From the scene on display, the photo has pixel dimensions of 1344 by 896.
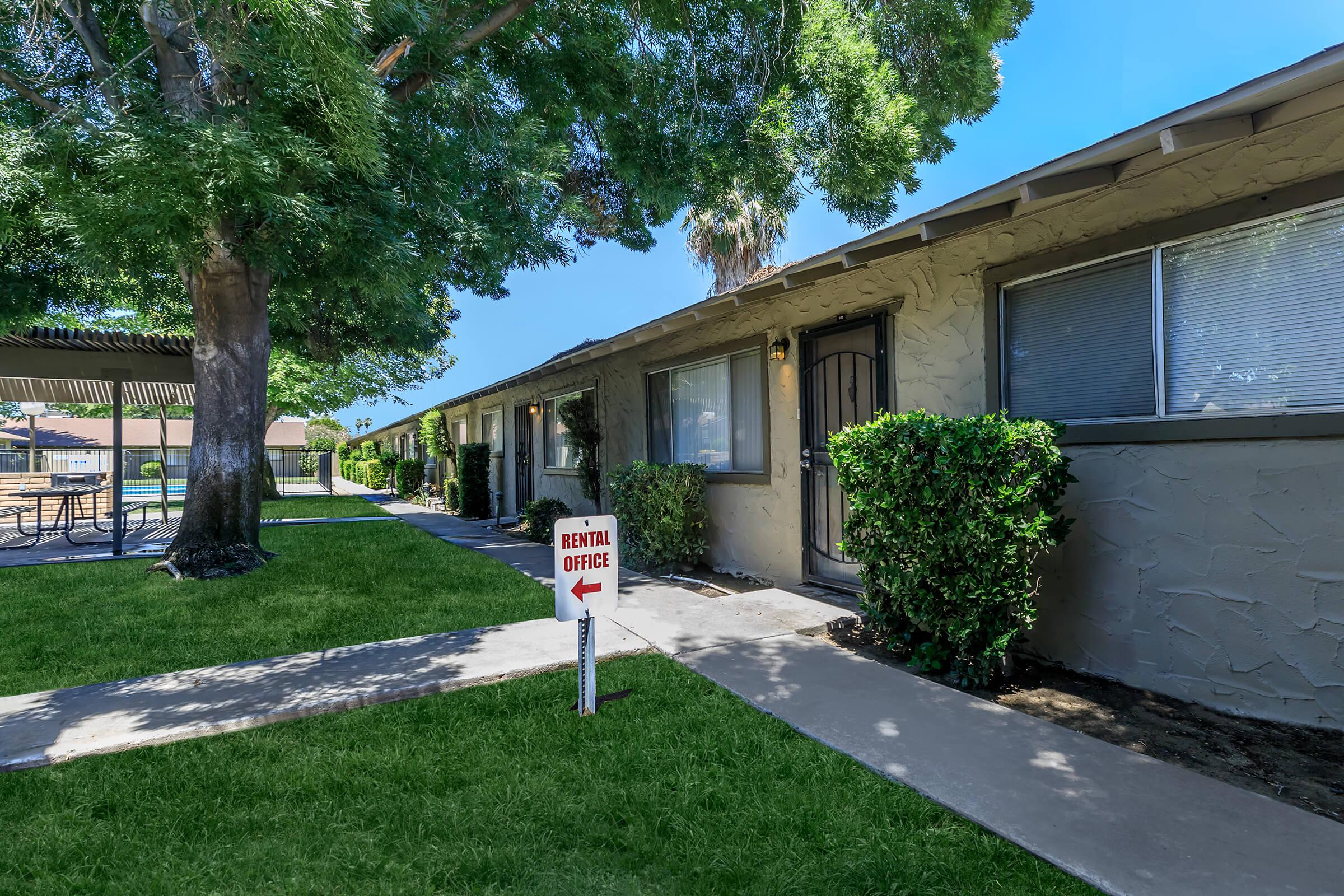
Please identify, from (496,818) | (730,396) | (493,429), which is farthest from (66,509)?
(496,818)

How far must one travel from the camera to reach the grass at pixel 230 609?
14.9 ft

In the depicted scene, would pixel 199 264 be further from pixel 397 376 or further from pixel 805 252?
pixel 397 376

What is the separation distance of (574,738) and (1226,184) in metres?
4.29

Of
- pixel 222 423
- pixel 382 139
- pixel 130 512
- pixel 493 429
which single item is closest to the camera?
pixel 382 139

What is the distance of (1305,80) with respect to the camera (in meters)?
2.69

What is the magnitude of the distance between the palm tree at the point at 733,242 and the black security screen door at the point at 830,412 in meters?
Result: 9.52

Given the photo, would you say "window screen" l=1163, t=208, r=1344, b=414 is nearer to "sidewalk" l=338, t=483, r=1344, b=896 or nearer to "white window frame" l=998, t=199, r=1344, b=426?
"white window frame" l=998, t=199, r=1344, b=426

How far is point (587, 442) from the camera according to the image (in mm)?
10164

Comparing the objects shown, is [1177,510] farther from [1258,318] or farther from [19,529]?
[19,529]

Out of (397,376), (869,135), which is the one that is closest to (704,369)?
(869,135)

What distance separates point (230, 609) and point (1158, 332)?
7.04 m

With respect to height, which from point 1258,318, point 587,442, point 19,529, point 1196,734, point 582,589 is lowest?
point 1196,734

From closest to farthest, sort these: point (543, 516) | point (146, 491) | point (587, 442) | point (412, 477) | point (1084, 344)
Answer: point (1084, 344), point (587, 442), point (543, 516), point (412, 477), point (146, 491)

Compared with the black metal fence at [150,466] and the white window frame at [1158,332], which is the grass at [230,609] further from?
the black metal fence at [150,466]
